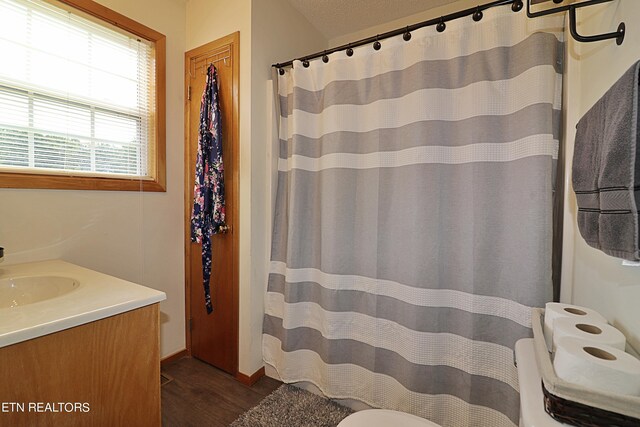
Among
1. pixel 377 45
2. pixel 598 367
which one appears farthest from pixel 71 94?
pixel 598 367

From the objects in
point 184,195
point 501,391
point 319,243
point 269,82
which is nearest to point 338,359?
point 319,243

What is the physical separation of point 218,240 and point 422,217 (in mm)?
1334

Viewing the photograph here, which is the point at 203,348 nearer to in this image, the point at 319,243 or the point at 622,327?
the point at 319,243

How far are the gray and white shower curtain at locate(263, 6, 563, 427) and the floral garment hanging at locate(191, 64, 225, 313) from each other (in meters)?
0.43

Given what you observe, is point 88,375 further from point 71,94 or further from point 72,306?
point 71,94

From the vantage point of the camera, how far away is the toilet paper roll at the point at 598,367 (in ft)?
1.58

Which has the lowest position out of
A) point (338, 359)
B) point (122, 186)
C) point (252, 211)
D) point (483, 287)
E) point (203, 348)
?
point (203, 348)

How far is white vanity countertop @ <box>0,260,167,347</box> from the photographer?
723 mm

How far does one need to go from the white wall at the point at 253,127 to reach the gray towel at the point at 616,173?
5.07 ft

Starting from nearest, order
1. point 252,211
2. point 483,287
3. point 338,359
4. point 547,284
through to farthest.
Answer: point 547,284
point 483,287
point 338,359
point 252,211

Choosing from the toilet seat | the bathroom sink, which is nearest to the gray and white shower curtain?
the toilet seat

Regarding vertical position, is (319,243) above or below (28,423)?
above

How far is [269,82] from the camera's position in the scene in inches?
71.5

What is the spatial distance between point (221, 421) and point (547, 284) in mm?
1733
